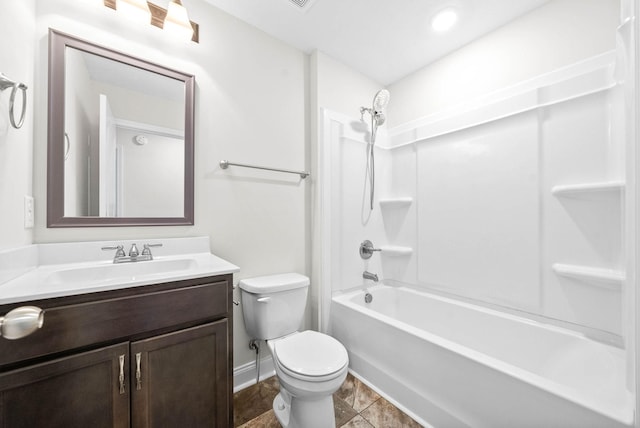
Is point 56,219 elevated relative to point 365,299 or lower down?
elevated

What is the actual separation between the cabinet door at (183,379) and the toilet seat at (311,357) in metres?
0.28

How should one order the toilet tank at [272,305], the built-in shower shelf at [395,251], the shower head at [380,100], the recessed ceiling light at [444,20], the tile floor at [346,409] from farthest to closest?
the built-in shower shelf at [395,251], the shower head at [380,100], the recessed ceiling light at [444,20], the toilet tank at [272,305], the tile floor at [346,409]

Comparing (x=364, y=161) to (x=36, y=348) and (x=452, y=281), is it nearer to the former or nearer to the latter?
(x=452, y=281)

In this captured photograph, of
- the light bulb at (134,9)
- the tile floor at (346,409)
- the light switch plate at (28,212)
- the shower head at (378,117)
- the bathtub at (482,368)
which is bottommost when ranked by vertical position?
the tile floor at (346,409)

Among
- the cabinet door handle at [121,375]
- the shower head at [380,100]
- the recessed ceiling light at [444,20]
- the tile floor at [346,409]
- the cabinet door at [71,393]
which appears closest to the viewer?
the cabinet door at [71,393]

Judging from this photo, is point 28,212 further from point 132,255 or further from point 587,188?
point 587,188

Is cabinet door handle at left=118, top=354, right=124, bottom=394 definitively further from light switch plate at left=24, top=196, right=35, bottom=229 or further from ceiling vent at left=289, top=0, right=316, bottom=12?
ceiling vent at left=289, top=0, right=316, bottom=12

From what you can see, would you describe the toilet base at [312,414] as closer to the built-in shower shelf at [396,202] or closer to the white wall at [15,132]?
the white wall at [15,132]

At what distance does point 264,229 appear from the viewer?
177 cm

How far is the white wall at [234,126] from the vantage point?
4.11ft

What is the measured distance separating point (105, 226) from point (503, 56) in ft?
8.69

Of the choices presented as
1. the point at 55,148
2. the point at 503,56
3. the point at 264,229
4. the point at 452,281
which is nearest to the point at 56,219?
the point at 55,148

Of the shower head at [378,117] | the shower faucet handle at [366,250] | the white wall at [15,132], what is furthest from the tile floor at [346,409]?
the shower head at [378,117]

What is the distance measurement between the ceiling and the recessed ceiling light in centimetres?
3
